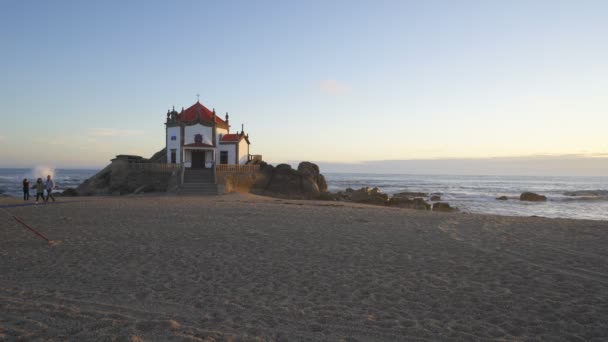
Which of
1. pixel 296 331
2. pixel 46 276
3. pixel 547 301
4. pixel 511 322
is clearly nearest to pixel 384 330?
pixel 296 331

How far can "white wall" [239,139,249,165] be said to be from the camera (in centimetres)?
3603

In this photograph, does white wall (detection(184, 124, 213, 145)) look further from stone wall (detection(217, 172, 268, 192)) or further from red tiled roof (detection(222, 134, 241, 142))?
stone wall (detection(217, 172, 268, 192))

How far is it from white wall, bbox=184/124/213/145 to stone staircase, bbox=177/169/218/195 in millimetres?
3536

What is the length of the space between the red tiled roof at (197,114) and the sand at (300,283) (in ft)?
71.5

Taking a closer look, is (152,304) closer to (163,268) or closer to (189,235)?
(163,268)

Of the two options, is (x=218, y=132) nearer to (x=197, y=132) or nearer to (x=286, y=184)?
(x=197, y=132)

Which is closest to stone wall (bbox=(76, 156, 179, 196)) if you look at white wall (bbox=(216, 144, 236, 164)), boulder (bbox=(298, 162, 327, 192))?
white wall (bbox=(216, 144, 236, 164))

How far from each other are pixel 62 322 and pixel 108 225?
379 inches

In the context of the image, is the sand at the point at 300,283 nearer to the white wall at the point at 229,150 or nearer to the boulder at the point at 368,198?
the boulder at the point at 368,198

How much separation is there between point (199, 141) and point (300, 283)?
Result: 95.1 feet

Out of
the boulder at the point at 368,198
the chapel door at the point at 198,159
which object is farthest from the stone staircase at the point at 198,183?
the boulder at the point at 368,198

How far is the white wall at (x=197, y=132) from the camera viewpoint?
3403 cm

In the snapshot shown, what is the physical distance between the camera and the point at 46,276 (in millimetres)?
7523

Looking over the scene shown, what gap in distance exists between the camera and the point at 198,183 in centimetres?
2916
